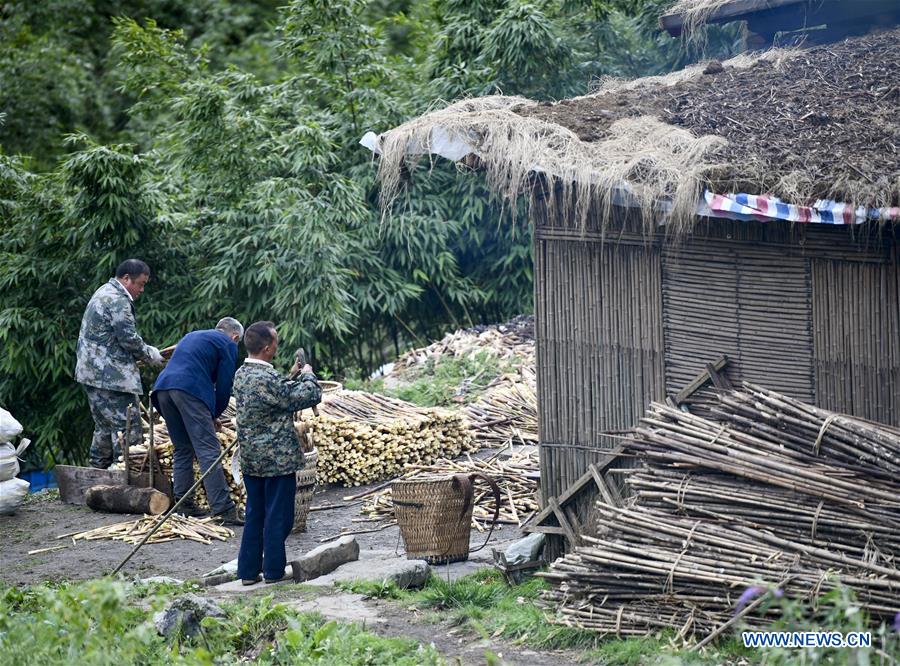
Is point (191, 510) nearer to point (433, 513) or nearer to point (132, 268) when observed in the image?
point (132, 268)

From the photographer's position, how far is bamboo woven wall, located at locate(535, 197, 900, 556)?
23.6 feet

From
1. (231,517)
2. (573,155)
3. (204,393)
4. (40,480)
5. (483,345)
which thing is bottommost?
(40,480)

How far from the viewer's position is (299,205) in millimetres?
14828

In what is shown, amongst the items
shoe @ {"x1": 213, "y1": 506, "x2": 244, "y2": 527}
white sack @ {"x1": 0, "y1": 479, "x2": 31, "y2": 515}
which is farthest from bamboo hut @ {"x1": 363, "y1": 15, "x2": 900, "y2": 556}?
white sack @ {"x1": 0, "y1": 479, "x2": 31, "y2": 515}

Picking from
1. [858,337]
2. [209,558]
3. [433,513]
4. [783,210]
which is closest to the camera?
[783,210]

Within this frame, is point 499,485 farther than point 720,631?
Yes

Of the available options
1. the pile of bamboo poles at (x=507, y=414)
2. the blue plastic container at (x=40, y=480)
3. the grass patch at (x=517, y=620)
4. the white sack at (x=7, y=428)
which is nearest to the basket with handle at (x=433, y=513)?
the grass patch at (x=517, y=620)

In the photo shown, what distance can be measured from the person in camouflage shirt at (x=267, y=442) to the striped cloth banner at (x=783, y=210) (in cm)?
307

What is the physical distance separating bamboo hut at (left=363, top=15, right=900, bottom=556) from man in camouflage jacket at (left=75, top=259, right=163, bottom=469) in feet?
11.8


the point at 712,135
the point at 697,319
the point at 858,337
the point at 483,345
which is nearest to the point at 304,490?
the point at 697,319

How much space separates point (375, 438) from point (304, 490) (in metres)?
2.08

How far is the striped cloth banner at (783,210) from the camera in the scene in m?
6.72

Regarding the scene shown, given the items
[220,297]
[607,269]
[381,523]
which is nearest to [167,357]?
[381,523]

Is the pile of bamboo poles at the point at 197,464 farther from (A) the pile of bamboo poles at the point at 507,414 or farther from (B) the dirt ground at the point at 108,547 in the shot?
(A) the pile of bamboo poles at the point at 507,414
